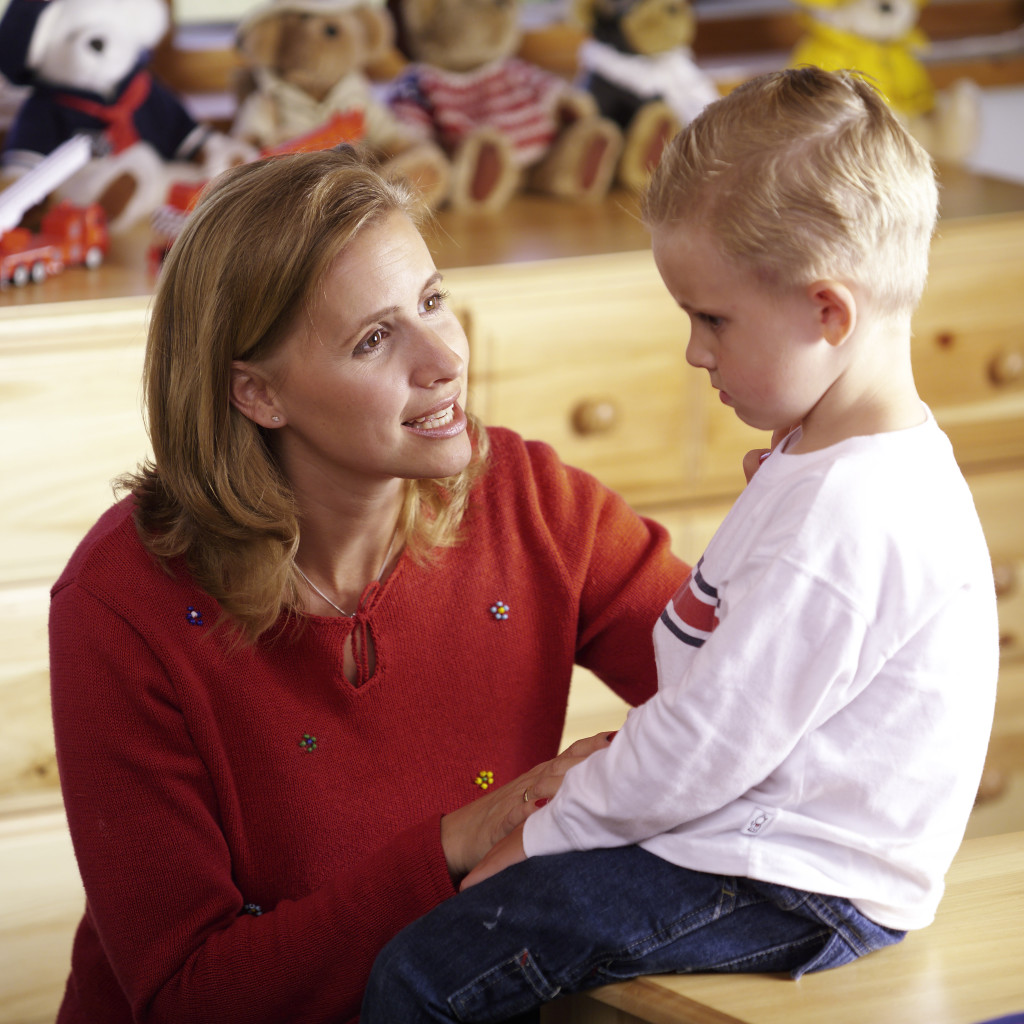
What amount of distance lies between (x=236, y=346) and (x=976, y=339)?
1216 mm

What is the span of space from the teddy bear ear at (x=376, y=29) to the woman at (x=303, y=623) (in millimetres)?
883

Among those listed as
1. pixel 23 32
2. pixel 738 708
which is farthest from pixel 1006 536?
pixel 23 32

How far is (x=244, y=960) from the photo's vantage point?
3.24 feet

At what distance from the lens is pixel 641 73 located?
78.8 inches

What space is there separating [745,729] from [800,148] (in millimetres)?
325

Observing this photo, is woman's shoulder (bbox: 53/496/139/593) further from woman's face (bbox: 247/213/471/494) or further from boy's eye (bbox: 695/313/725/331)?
boy's eye (bbox: 695/313/725/331)

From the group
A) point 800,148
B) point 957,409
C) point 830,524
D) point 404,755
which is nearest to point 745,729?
point 830,524

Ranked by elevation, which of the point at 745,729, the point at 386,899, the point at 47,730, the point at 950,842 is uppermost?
the point at 745,729

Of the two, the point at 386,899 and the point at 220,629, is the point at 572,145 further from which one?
the point at 386,899

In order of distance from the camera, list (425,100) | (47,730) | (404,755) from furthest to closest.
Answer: (425,100), (47,730), (404,755)

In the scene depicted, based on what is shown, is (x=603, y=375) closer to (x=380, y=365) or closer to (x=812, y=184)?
(x=380, y=365)

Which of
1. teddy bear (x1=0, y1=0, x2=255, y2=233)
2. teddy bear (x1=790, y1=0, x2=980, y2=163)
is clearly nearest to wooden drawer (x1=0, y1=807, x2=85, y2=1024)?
teddy bear (x1=0, y1=0, x2=255, y2=233)

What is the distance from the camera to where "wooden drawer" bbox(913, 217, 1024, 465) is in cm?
186

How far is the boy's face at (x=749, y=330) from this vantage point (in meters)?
0.80
